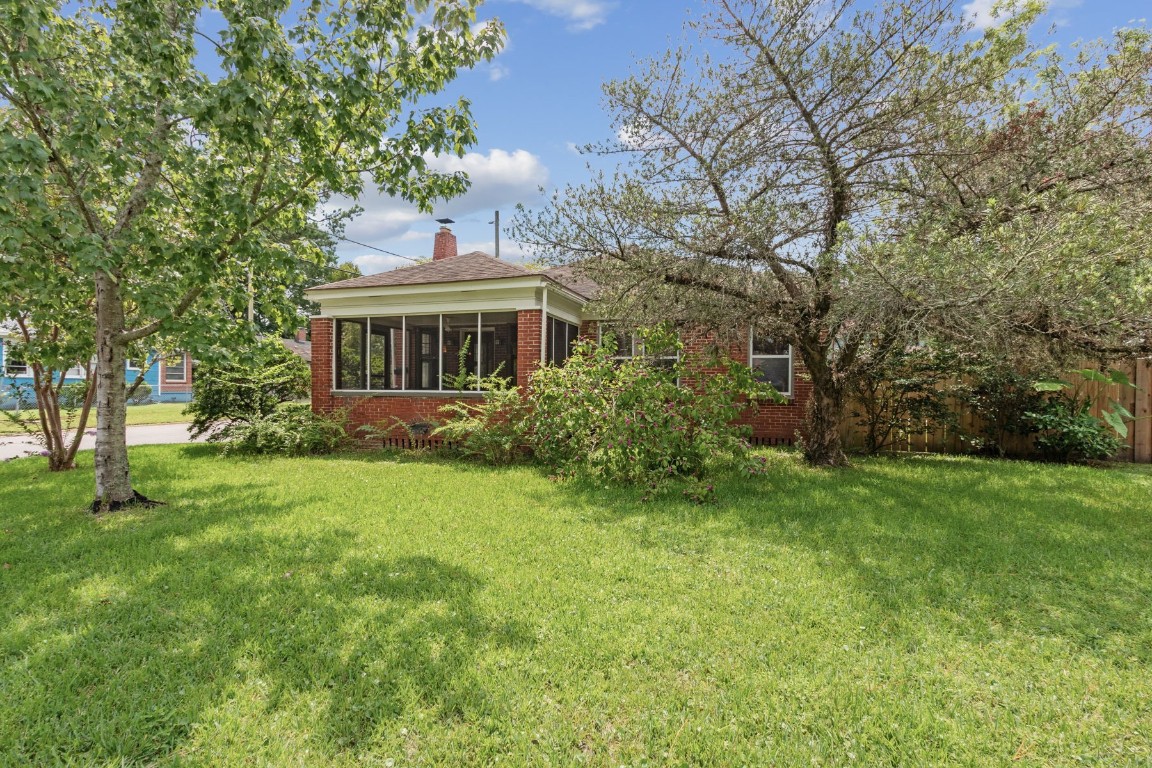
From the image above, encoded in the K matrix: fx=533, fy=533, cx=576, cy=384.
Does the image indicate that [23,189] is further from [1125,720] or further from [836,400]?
[836,400]

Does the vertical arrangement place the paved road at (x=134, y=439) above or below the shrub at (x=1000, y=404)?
below

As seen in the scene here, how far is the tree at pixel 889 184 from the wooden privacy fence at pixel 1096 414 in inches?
141

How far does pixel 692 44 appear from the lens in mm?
6383

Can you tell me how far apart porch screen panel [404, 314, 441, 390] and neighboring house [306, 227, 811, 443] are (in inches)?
2.1

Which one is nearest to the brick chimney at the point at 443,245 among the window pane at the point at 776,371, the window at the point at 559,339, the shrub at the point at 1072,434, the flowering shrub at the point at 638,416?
the window at the point at 559,339

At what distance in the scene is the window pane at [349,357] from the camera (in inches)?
447

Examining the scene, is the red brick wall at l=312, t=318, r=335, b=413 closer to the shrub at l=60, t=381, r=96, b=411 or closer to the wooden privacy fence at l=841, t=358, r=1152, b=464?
the shrub at l=60, t=381, r=96, b=411

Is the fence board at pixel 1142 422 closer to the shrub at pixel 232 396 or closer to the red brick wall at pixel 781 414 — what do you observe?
the red brick wall at pixel 781 414

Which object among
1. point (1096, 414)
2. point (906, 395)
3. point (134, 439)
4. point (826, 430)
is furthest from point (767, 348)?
point (134, 439)

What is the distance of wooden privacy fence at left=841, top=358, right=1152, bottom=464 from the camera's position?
29.6ft

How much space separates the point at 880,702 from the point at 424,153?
5.96m

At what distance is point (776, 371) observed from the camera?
1069cm

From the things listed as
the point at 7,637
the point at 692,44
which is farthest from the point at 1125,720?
the point at 692,44

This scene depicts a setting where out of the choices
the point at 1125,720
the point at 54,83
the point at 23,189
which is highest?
the point at 54,83
